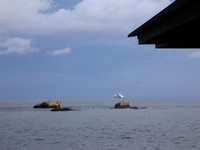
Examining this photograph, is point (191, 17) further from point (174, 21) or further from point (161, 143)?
point (161, 143)

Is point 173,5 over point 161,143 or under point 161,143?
over

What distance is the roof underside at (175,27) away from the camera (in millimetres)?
5000

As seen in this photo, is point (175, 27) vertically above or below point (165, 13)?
below

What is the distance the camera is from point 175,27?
5.55m

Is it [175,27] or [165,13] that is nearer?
[165,13]

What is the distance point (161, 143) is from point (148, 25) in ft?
97.5

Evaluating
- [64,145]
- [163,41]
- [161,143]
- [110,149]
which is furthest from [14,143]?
[163,41]

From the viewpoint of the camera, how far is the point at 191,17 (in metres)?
5.07

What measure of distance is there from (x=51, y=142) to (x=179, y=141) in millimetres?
11551

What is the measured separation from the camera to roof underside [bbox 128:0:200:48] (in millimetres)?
5000

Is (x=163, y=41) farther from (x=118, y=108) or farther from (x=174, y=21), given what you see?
(x=118, y=108)

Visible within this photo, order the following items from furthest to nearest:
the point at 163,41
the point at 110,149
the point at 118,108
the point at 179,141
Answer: the point at 118,108 < the point at 179,141 < the point at 110,149 < the point at 163,41

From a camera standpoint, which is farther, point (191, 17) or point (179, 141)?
point (179, 141)

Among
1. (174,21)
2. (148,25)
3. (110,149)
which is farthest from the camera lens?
(110,149)
